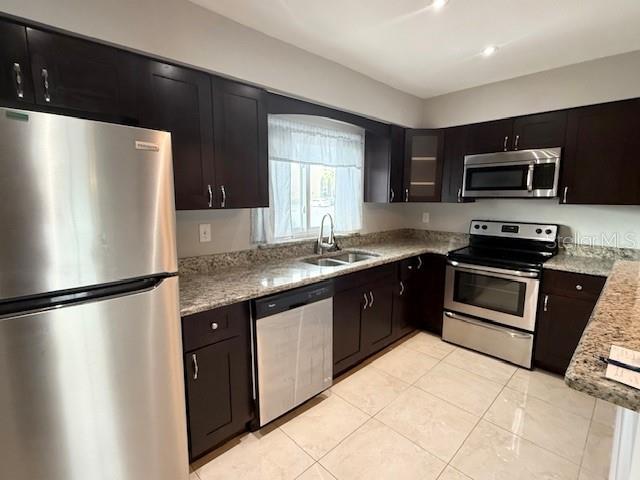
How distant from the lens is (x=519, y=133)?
278cm

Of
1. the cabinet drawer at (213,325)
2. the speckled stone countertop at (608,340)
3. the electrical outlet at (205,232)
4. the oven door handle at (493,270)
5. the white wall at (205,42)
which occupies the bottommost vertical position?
the cabinet drawer at (213,325)

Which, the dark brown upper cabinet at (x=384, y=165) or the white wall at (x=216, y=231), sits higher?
the dark brown upper cabinet at (x=384, y=165)

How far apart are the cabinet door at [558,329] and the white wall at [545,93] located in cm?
170

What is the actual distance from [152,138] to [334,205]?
2.08 meters

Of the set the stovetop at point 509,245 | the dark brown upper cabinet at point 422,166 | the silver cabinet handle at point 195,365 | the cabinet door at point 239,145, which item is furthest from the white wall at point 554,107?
the silver cabinet handle at point 195,365

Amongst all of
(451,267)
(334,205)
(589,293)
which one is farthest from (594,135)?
(334,205)

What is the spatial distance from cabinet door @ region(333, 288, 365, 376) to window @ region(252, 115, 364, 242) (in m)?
0.76

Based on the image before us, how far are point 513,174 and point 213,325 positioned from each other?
9.15 ft

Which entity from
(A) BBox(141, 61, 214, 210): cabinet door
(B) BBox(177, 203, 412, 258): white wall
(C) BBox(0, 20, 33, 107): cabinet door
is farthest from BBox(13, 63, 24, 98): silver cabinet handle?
(B) BBox(177, 203, 412, 258): white wall

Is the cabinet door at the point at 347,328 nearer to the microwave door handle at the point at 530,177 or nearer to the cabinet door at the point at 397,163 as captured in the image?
the cabinet door at the point at 397,163

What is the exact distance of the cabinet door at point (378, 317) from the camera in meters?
2.60

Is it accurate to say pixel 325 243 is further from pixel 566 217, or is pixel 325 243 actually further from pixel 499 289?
pixel 566 217

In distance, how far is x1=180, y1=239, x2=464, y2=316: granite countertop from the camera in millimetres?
1629

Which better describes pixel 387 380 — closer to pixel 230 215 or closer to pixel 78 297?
pixel 230 215
